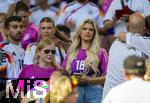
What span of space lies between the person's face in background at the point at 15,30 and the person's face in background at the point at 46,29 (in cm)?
49

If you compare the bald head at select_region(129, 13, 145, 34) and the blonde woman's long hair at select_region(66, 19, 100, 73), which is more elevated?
the bald head at select_region(129, 13, 145, 34)

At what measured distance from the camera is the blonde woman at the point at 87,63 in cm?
1066

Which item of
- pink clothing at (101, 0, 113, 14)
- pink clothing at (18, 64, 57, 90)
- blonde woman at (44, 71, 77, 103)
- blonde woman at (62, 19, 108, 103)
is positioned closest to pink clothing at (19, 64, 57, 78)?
pink clothing at (18, 64, 57, 90)

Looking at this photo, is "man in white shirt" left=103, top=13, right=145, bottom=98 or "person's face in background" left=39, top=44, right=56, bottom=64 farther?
"person's face in background" left=39, top=44, right=56, bottom=64

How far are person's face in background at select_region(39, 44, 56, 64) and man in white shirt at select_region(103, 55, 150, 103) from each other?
338cm

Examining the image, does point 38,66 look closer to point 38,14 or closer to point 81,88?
point 81,88

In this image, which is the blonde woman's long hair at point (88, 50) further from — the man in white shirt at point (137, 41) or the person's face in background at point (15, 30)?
the person's face in background at point (15, 30)

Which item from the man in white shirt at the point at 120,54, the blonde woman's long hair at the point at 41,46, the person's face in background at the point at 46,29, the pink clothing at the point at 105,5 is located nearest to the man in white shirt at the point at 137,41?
the man in white shirt at the point at 120,54

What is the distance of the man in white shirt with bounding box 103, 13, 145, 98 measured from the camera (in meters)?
9.90

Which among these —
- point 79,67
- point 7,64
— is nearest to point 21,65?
point 7,64

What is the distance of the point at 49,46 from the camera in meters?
11.3

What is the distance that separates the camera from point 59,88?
7.31 metres

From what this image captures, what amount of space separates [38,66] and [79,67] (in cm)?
69

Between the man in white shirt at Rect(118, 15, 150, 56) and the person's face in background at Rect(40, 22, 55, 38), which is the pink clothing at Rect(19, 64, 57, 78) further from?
the man in white shirt at Rect(118, 15, 150, 56)
